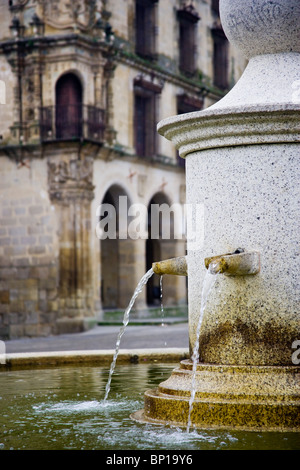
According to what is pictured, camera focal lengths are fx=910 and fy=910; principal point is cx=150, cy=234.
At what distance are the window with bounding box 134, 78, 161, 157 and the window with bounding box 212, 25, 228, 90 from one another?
15.4 ft

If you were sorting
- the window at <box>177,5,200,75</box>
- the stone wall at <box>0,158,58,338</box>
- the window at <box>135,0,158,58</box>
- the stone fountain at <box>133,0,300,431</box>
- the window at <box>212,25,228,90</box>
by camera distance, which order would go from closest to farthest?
1. the stone fountain at <box>133,0,300,431</box>
2. the stone wall at <box>0,158,58,338</box>
3. the window at <box>135,0,158,58</box>
4. the window at <box>177,5,200,75</box>
5. the window at <box>212,25,228,90</box>

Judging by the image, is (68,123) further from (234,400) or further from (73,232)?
(234,400)

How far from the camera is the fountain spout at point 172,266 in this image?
545 cm

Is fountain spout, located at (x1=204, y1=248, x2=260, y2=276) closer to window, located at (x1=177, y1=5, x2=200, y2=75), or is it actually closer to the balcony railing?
the balcony railing

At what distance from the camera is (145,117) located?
25234mm

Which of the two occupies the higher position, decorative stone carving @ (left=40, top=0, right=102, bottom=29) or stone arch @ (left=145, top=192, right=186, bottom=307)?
decorative stone carving @ (left=40, top=0, right=102, bottom=29)

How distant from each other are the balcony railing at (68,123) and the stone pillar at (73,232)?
1.77 ft

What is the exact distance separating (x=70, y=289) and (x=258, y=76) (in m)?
16.3

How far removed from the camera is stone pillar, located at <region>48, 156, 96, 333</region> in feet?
68.9

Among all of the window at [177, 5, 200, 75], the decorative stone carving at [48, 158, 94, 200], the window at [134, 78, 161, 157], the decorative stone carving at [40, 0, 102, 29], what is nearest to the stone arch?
the window at [134, 78, 161, 157]

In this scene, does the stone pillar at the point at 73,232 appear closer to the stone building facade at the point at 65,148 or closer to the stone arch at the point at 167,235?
the stone building facade at the point at 65,148

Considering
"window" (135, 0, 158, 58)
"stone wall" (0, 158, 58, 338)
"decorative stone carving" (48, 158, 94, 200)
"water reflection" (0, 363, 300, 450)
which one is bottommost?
"water reflection" (0, 363, 300, 450)

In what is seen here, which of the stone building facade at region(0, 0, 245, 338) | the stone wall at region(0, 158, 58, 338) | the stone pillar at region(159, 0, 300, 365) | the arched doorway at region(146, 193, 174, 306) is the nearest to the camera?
the stone pillar at region(159, 0, 300, 365)

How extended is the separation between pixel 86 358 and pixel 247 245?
10.8 ft
